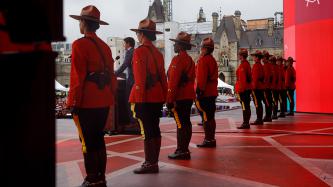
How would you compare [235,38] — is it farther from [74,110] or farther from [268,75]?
[74,110]

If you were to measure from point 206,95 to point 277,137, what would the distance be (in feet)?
7.82

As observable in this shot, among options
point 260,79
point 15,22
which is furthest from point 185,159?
point 260,79

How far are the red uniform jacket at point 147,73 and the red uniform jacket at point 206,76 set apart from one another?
6.06 feet

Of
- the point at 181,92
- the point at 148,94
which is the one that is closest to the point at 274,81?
the point at 181,92

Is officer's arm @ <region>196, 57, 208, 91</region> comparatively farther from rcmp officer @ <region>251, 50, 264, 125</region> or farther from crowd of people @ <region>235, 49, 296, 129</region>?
rcmp officer @ <region>251, 50, 264, 125</region>

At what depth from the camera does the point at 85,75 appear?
4223mm

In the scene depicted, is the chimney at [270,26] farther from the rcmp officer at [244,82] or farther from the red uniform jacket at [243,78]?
the red uniform jacket at [243,78]

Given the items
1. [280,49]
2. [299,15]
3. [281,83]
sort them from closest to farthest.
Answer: [281,83]
[299,15]
[280,49]

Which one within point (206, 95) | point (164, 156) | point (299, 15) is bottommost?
point (164, 156)

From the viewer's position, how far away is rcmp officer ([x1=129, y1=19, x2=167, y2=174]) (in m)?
5.23

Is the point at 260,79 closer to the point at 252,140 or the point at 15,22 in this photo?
the point at 252,140

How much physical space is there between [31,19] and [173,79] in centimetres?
473

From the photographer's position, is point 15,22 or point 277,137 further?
point 277,137

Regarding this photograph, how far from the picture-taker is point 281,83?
13516 millimetres
